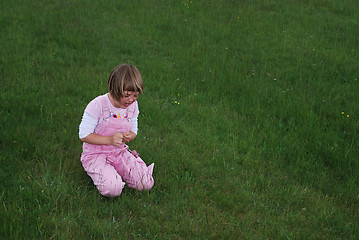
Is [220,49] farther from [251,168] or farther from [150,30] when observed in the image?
[251,168]

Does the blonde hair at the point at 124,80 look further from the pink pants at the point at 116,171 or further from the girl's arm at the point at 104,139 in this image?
the pink pants at the point at 116,171

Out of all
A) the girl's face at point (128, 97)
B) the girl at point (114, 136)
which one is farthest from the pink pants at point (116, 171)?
the girl's face at point (128, 97)

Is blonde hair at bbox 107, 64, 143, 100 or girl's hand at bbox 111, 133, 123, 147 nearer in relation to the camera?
blonde hair at bbox 107, 64, 143, 100

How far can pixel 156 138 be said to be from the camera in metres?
4.86

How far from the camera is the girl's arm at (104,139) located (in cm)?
372

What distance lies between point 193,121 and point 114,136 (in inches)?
73.7

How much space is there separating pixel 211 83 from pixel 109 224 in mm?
3602

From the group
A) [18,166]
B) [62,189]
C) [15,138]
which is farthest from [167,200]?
[15,138]

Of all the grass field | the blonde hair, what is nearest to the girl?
the blonde hair

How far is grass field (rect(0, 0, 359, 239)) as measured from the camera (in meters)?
3.56

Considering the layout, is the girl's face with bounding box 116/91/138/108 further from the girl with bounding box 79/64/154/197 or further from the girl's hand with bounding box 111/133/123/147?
the girl's hand with bounding box 111/133/123/147

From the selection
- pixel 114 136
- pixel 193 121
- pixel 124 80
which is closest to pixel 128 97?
pixel 124 80

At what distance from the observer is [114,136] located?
3729 millimetres

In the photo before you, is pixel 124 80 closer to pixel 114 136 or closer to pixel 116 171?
pixel 114 136
